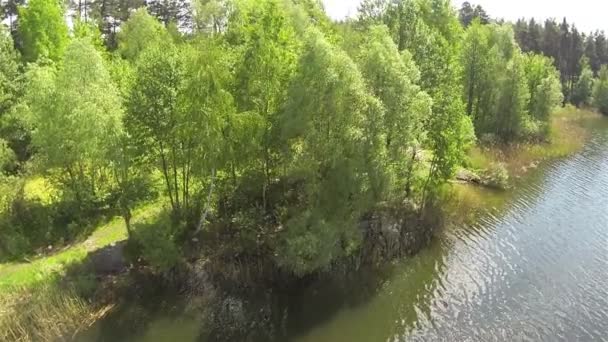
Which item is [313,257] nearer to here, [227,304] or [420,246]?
[227,304]

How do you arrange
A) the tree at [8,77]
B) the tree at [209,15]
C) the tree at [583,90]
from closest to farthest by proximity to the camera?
the tree at [8,77], the tree at [209,15], the tree at [583,90]

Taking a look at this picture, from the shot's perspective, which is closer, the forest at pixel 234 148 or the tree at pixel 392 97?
the forest at pixel 234 148

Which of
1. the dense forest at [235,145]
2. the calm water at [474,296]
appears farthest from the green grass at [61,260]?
the calm water at [474,296]

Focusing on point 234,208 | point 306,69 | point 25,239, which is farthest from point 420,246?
point 25,239

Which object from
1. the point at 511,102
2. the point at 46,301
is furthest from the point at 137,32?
the point at 511,102

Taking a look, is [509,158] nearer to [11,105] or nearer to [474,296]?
[474,296]

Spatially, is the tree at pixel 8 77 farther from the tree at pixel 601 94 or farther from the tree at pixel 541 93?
the tree at pixel 601 94
